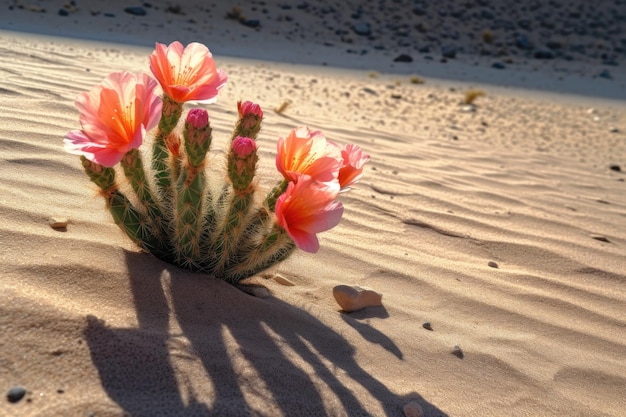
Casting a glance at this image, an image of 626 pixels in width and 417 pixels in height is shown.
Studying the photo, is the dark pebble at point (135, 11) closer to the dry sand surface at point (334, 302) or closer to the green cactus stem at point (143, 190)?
the dry sand surface at point (334, 302)

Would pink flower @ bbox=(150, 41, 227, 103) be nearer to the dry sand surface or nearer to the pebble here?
the dry sand surface

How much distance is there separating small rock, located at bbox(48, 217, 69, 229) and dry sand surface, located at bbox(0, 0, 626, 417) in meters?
0.03

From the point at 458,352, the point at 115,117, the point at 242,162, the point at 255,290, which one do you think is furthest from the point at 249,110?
the point at 458,352

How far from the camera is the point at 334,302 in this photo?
7.48 ft

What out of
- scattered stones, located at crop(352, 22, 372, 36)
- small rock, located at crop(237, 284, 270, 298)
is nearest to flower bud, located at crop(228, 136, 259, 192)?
small rock, located at crop(237, 284, 270, 298)

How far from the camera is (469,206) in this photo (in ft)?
12.4

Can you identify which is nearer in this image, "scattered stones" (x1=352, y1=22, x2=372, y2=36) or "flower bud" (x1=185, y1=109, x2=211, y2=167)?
"flower bud" (x1=185, y1=109, x2=211, y2=167)

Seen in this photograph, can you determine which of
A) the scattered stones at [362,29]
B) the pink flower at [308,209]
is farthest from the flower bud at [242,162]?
the scattered stones at [362,29]

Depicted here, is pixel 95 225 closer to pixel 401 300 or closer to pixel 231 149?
pixel 231 149

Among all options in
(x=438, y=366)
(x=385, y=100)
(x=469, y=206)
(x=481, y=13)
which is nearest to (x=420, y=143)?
(x=469, y=206)

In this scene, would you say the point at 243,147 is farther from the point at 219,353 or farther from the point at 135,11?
the point at 135,11

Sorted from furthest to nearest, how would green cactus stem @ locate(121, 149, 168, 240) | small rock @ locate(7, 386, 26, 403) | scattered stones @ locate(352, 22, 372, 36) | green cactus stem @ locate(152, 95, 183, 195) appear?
1. scattered stones @ locate(352, 22, 372, 36)
2. green cactus stem @ locate(152, 95, 183, 195)
3. green cactus stem @ locate(121, 149, 168, 240)
4. small rock @ locate(7, 386, 26, 403)

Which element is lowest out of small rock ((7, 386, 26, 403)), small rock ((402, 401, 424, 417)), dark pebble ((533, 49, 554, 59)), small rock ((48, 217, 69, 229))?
small rock ((402, 401, 424, 417))

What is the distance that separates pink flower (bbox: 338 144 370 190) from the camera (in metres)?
1.99
